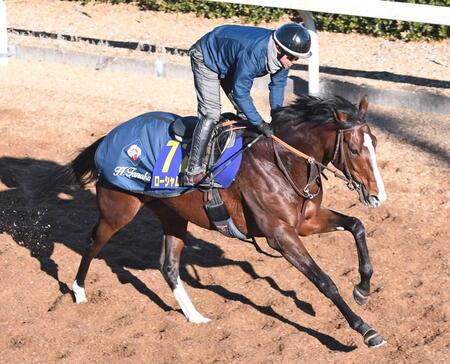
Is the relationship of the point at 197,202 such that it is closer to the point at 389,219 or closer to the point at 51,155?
the point at 389,219

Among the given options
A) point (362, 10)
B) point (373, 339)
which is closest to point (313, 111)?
point (373, 339)

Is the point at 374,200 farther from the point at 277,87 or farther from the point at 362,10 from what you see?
the point at 362,10

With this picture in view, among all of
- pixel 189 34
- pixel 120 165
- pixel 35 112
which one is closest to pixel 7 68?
pixel 35 112

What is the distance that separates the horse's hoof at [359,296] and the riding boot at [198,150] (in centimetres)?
136

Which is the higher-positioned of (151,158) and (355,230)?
(151,158)

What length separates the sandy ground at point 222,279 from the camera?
6668 millimetres

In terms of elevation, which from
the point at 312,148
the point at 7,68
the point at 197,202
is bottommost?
the point at 7,68

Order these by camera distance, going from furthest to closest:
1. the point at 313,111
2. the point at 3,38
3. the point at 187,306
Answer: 1. the point at 3,38
2. the point at 187,306
3. the point at 313,111

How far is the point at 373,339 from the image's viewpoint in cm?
633

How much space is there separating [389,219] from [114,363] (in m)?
3.32

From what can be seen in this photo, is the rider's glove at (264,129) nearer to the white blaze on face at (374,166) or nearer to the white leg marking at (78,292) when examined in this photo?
the white blaze on face at (374,166)

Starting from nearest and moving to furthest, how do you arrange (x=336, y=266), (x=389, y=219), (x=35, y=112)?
(x=336, y=266) → (x=389, y=219) → (x=35, y=112)

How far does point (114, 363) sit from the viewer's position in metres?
6.50

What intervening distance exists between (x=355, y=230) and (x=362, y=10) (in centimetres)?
453
